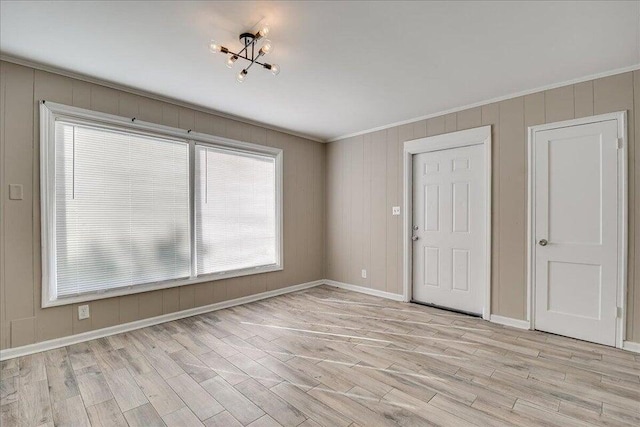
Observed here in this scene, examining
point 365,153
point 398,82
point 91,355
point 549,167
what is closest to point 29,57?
point 91,355

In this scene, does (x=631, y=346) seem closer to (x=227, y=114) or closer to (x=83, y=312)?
(x=227, y=114)

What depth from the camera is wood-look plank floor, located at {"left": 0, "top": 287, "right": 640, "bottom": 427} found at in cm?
186

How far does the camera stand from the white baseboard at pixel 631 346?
265 cm

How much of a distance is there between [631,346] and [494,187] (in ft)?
6.08

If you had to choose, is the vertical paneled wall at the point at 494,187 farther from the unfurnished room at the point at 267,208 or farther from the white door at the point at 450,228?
the white door at the point at 450,228

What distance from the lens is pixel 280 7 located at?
6.27ft

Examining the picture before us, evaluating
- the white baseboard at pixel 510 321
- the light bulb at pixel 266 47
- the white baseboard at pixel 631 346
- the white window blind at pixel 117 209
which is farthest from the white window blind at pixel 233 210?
the white baseboard at pixel 631 346

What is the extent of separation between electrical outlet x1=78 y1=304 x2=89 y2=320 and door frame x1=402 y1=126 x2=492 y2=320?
3723mm

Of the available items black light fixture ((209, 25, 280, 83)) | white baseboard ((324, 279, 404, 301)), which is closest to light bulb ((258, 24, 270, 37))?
black light fixture ((209, 25, 280, 83))

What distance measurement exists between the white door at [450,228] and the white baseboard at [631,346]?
1.20 m

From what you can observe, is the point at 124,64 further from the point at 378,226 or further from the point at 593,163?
the point at 593,163

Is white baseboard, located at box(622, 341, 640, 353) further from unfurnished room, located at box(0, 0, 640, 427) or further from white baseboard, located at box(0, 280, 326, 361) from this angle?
white baseboard, located at box(0, 280, 326, 361)

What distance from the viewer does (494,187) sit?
3.46 meters

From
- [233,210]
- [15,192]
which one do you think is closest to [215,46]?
[15,192]
